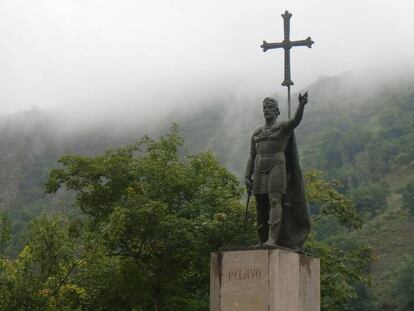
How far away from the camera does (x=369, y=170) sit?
5059 inches

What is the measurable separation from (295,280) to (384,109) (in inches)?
5915

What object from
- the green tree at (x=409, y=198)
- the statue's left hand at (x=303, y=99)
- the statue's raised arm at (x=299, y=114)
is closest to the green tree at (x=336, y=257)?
the statue's raised arm at (x=299, y=114)

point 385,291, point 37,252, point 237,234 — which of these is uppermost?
point 385,291

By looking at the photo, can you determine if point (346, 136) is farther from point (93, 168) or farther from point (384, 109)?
point (93, 168)

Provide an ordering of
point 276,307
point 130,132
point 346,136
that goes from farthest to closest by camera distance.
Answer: point 130,132, point 346,136, point 276,307

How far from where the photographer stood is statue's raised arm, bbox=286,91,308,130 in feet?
38.3

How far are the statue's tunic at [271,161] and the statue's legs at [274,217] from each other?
11 centimetres

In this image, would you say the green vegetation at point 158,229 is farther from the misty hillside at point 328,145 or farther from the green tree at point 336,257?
the misty hillside at point 328,145

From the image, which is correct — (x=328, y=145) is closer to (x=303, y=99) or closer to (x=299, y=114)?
(x=299, y=114)

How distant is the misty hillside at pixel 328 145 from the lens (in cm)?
9700

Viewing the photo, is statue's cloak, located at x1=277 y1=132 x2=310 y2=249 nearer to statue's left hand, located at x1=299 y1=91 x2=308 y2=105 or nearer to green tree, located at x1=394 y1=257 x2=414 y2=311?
statue's left hand, located at x1=299 y1=91 x2=308 y2=105

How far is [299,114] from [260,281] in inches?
105

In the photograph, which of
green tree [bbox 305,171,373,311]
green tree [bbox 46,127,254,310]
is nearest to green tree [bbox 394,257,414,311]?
green tree [bbox 305,171,373,311]

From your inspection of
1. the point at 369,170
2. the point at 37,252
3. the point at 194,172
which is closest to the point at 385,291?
the point at 369,170
